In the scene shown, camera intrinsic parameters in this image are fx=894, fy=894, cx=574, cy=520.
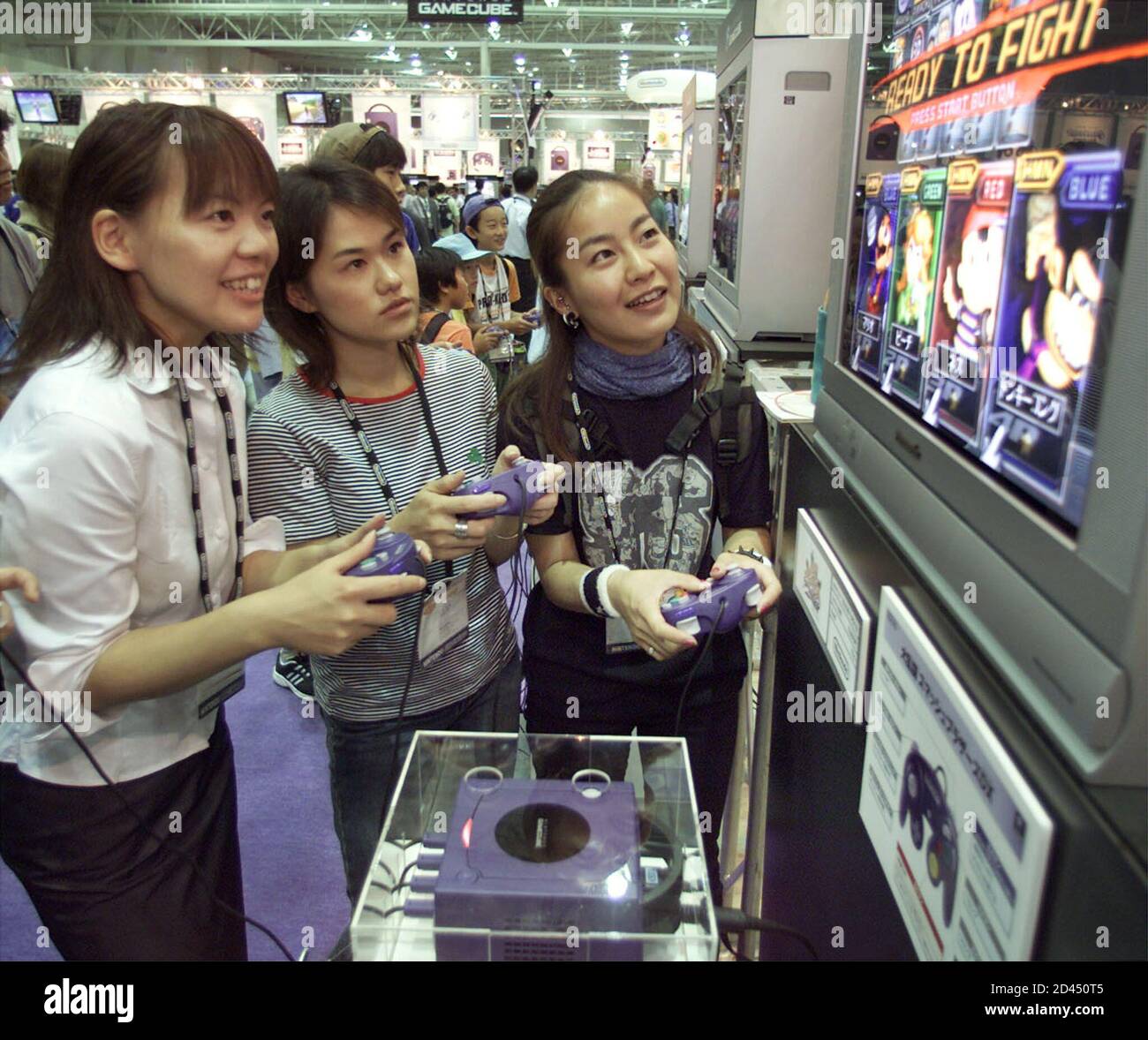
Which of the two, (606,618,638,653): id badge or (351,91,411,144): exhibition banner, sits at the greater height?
(351,91,411,144): exhibition banner

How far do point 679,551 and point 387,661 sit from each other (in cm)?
55

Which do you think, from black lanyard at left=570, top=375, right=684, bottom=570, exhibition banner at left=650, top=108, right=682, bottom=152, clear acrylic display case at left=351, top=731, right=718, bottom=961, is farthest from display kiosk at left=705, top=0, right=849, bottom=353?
exhibition banner at left=650, top=108, right=682, bottom=152

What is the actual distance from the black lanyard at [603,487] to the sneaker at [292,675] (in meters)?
1.75

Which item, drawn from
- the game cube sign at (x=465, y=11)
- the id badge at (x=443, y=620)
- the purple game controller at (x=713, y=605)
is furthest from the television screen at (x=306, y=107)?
the purple game controller at (x=713, y=605)

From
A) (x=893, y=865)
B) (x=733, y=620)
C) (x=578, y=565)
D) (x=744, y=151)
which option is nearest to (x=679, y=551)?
(x=578, y=565)

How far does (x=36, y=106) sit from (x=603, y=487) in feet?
48.5

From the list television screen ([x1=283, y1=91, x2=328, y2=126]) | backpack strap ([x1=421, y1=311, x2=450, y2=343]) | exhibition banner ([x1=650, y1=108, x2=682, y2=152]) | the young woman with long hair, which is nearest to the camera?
the young woman with long hair

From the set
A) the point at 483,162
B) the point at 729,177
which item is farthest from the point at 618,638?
the point at 483,162

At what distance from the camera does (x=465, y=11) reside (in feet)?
26.3

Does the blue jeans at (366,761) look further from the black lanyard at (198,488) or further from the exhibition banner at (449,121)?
the exhibition banner at (449,121)

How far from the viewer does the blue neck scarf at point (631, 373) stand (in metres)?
1.55

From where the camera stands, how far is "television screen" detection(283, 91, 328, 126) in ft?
42.9

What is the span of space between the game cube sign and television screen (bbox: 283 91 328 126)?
5.72 m

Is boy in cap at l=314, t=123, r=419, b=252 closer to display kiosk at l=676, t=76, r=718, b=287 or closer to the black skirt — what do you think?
display kiosk at l=676, t=76, r=718, b=287
